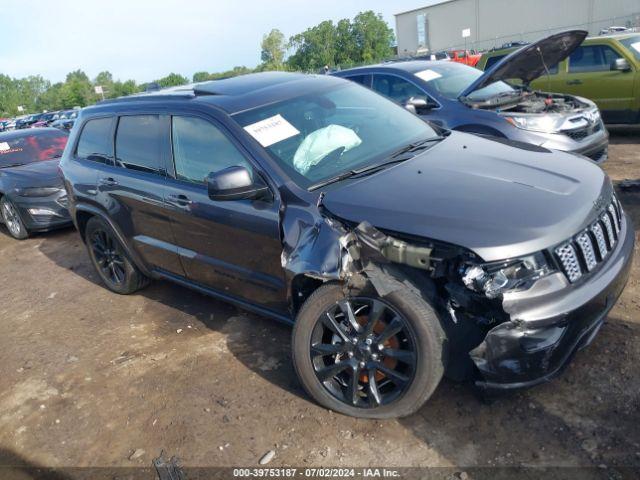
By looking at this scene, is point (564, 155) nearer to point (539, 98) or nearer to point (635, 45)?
point (539, 98)

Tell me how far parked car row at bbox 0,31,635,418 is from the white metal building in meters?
48.3

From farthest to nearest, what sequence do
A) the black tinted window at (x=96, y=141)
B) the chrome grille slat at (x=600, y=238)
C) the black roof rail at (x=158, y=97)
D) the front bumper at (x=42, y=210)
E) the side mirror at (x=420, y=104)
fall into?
1. the front bumper at (x=42, y=210)
2. the side mirror at (x=420, y=104)
3. the black tinted window at (x=96, y=141)
4. the black roof rail at (x=158, y=97)
5. the chrome grille slat at (x=600, y=238)

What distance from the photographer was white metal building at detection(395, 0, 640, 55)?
1882 inches

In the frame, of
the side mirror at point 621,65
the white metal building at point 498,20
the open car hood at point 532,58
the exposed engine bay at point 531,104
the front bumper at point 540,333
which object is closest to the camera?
the front bumper at point 540,333

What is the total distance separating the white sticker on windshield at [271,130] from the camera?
10.8 ft

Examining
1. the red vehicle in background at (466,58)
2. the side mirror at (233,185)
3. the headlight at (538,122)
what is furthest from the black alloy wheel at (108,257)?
the red vehicle in background at (466,58)

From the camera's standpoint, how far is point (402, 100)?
269 inches

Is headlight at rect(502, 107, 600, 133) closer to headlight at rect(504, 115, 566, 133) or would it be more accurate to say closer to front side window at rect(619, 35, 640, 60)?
headlight at rect(504, 115, 566, 133)

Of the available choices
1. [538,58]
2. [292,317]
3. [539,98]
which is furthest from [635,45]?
[292,317]

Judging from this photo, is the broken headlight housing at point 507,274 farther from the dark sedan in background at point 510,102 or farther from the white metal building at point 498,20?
the white metal building at point 498,20

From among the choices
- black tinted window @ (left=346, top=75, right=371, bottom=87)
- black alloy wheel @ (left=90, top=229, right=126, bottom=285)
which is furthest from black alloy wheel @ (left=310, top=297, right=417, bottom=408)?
black tinted window @ (left=346, top=75, right=371, bottom=87)

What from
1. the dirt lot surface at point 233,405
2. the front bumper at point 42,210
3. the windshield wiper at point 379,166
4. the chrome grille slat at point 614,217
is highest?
the windshield wiper at point 379,166

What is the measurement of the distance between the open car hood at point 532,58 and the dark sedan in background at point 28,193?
579cm

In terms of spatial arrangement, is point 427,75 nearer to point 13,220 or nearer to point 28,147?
point 13,220
